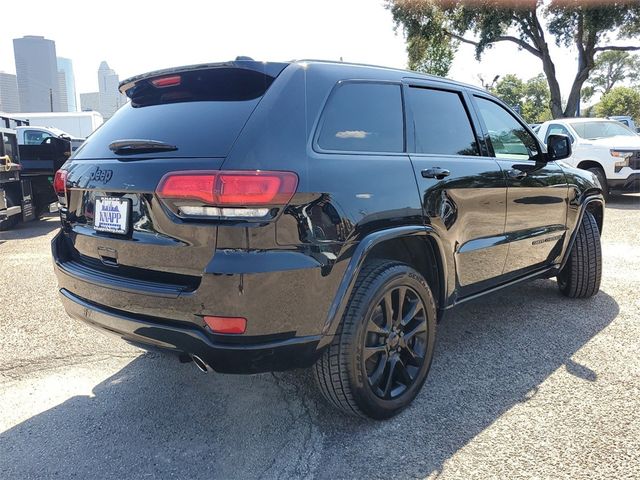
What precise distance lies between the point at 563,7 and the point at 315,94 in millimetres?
22060

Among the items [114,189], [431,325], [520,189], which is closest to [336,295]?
[431,325]

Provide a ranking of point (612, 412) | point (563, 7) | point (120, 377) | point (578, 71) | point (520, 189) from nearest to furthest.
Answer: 1. point (612, 412)
2. point (120, 377)
3. point (520, 189)
4. point (563, 7)
5. point (578, 71)

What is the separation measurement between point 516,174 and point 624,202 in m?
9.22

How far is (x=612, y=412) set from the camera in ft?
8.92

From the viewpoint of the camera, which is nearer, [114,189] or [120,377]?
[114,189]

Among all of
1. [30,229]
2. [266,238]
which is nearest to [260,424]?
[266,238]

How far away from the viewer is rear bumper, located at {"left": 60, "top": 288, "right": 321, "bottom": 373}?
2129mm

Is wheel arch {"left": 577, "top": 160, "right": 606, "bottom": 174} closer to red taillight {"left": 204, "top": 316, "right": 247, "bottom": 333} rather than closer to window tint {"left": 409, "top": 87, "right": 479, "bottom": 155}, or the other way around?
window tint {"left": 409, "top": 87, "right": 479, "bottom": 155}

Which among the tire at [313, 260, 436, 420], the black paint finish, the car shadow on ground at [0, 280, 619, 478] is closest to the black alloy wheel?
the tire at [313, 260, 436, 420]

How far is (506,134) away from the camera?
3.83 metres

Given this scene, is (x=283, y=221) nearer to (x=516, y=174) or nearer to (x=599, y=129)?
(x=516, y=174)

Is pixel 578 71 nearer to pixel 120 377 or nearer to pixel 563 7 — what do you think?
pixel 563 7

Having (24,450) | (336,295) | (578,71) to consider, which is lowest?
(24,450)

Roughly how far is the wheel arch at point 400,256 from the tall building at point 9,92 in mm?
71251
